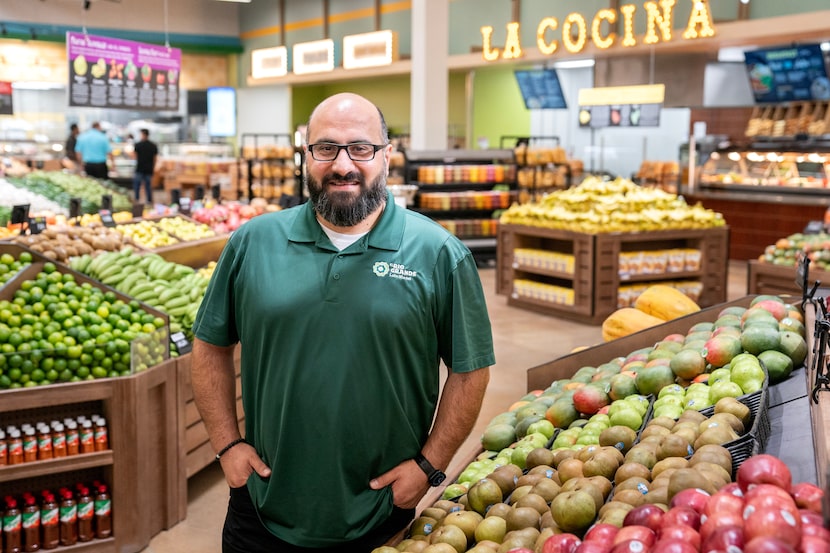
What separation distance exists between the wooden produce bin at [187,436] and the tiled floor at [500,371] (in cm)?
15

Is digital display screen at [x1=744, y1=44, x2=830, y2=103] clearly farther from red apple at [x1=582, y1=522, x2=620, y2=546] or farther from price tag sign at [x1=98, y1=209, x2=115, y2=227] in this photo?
red apple at [x1=582, y1=522, x2=620, y2=546]

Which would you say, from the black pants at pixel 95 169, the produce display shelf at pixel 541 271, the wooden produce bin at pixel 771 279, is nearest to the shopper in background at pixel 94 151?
the black pants at pixel 95 169

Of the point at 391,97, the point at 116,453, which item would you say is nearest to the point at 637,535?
the point at 116,453

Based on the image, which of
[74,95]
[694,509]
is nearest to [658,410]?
[694,509]

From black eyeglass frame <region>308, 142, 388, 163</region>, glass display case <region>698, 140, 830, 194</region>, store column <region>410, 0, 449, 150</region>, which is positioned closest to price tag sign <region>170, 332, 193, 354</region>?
black eyeglass frame <region>308, 142, 388, 163</region>

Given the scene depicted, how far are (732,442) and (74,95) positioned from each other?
9472 millimetres

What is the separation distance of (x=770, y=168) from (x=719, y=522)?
1183cm

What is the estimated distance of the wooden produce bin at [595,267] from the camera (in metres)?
8.77

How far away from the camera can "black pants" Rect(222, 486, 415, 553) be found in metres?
2.33

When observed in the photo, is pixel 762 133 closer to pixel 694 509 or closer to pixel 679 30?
pixel 679 30

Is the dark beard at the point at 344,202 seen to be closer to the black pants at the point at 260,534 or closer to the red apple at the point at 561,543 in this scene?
the black pants at the point at 260,534

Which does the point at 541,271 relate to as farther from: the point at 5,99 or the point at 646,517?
the point at 5,99

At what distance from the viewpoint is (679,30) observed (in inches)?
464

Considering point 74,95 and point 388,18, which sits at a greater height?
point 388,18
